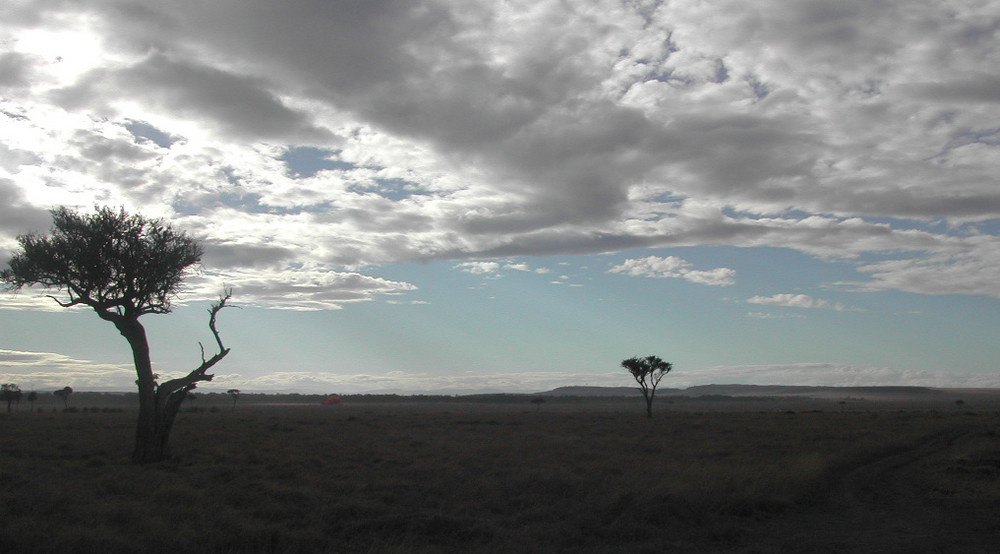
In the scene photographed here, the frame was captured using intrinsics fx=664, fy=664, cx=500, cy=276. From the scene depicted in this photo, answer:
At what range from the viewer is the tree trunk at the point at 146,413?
71.8 ft

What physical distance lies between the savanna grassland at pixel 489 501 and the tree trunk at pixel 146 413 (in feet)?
2.23

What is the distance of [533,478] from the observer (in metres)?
17.5

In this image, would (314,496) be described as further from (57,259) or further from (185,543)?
(57,259)

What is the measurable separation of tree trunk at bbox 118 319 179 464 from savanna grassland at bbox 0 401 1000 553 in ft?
2.23

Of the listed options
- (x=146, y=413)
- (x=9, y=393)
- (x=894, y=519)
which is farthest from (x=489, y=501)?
(x=9, y=393)

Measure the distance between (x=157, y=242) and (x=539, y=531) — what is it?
1784 cm

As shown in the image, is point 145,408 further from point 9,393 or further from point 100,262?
point 9,393

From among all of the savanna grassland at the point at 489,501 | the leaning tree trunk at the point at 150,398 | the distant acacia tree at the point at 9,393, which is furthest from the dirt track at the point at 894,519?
the distant acacia tree at the point at 9,393

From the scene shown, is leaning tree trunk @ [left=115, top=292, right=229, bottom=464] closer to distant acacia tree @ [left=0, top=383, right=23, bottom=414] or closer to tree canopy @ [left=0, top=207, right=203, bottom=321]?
tree canopy @ [left=0, top=207, right=203, bottom=321]

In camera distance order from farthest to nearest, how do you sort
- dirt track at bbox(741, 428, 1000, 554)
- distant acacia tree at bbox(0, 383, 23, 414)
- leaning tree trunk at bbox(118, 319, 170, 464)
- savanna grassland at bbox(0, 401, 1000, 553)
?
distant acacia tree at bbox(0, 383, 23, 414)
leaning tree trunk at bbox(118, 319, 170, 464)
dirt track at bbox(741, 428, 1000, 554)
savanna grassland at bbox(0, 401, 1000, 553)

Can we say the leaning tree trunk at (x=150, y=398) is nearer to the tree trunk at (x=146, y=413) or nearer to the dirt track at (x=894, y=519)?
the tree trunk at (x=146, y=413)

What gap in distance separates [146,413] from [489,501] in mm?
13583

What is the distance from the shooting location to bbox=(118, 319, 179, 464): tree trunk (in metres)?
21.9

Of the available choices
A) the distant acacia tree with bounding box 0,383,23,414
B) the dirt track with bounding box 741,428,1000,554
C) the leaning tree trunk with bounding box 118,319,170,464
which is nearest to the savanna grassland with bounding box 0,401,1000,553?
the dirt track with bounding box 741,428,1000,554
